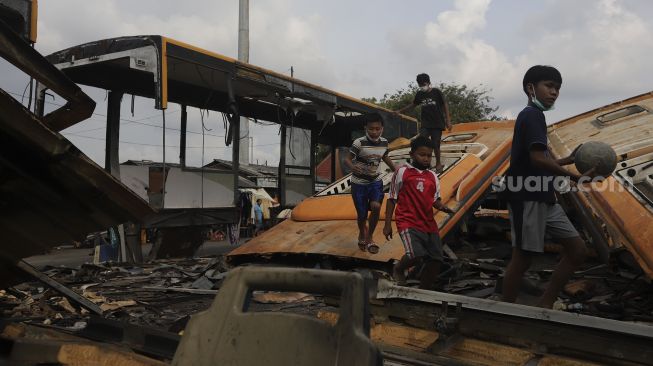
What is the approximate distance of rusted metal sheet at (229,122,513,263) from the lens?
484cm

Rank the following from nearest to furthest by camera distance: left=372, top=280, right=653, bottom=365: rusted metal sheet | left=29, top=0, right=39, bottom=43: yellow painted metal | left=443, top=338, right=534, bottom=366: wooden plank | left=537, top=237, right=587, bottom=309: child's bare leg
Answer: left=372, top=280, right=653, bottom=365: rusted metal sheet, left=443, top=338, right=534, bottom=366: wooden plank, left=537, top=237, right=587, bottom=309: child's bare leg, left=29, top=0, right=39, bottom=43: yellow painted metal

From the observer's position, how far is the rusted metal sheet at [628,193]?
10.8ft

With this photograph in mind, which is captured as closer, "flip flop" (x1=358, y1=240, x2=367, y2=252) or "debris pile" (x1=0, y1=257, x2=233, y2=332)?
"debris pile" (x1=0, y1=257, x2=233, y2=332)

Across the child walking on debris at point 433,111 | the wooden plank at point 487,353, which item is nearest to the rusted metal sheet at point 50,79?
the wooden plank at point 487,353

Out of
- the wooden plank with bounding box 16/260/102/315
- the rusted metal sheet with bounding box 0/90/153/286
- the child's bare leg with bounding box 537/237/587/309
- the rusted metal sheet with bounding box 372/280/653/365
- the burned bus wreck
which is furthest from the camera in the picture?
the wooden plank with bounding box 16/260/102/315

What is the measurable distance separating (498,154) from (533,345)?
12.0 ft

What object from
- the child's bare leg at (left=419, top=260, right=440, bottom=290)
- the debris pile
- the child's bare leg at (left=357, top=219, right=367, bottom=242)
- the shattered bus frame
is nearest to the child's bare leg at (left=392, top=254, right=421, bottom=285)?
the child's bare leg at (left=419, top=260, right=440, bottom=290)

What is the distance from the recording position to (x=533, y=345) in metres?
2.67

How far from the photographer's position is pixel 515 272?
3180 mm

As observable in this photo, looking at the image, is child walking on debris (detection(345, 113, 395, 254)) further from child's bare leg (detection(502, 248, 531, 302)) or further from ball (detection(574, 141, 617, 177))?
ball (detection(574, 141, 617, 177))

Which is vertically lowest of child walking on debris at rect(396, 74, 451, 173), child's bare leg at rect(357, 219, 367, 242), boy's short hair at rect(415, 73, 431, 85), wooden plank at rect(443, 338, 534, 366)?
wooden plank at rect(443, 338, 534, 366)

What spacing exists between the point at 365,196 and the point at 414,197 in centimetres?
93

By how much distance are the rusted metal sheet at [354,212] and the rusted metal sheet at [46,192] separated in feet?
8.29

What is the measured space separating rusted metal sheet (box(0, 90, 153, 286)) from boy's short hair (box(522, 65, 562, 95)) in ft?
8.15
